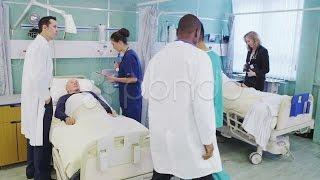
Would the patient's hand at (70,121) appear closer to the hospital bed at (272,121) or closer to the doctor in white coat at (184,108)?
the doctor in white coat at (184,108)

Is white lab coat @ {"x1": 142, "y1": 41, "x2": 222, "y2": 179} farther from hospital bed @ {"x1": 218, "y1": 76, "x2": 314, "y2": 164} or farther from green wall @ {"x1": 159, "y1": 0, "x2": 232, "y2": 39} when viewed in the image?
green wall @ {"x1": 159, "y1": 0, "x2": 232, "y2": 39}

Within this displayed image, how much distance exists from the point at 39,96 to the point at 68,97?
65 cm

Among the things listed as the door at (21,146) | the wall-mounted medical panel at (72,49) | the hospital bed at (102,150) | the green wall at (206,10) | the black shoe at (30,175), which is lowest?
the black shoe at (30,175)

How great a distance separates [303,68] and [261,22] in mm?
1127

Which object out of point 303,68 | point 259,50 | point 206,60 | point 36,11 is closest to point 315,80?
point 303,68

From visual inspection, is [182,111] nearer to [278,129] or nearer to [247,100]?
[278,129]

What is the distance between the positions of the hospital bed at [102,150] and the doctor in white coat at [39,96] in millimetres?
115

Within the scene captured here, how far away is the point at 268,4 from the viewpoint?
486 centimetres

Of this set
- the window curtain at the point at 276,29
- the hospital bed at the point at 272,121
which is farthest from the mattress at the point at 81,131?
the window curtain at the point at 276,29

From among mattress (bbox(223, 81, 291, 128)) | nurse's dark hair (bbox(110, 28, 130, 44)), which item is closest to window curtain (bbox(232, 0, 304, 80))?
mattress (bbox(223, 81, 291, 128))

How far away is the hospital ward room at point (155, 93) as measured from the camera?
1788 mm

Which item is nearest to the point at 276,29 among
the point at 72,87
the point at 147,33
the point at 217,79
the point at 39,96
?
the point at 147,33

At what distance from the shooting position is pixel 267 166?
3309 millimetres

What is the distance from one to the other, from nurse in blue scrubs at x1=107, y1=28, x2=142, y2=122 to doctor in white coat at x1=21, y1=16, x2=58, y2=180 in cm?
73
